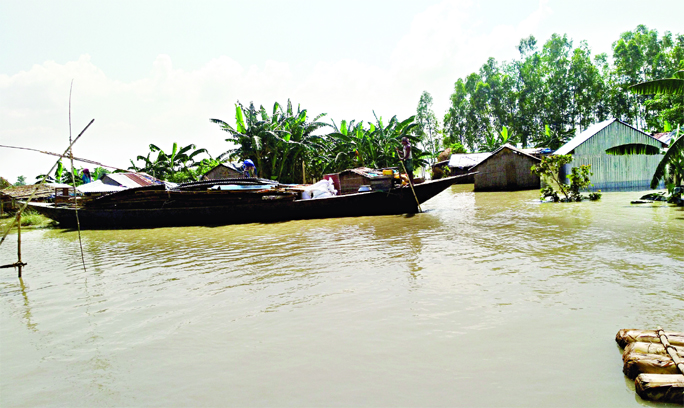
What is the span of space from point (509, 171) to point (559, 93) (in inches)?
886

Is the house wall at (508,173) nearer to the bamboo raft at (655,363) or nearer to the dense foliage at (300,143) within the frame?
the dense foliage at (300,143)

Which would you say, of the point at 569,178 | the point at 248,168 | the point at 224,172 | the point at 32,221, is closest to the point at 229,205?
the point at 248,168

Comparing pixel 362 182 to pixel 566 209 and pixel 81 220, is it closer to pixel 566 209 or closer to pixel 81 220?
pixel 566 209

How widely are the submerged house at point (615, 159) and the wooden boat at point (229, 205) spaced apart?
9688mm

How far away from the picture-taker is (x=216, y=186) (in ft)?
44.6

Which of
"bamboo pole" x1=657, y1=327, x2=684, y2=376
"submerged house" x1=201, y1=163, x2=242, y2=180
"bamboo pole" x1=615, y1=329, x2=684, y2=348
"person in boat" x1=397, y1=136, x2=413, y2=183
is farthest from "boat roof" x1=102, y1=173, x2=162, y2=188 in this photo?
"bamboo pole" x1=657, y1=327, x2=684, y2=376

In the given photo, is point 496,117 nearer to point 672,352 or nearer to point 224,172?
point 224,172

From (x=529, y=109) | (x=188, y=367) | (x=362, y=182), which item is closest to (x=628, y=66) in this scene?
(x=529, y=109)

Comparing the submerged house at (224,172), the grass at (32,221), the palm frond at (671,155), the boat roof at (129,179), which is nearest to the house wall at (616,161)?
the palm frond at (671,155)

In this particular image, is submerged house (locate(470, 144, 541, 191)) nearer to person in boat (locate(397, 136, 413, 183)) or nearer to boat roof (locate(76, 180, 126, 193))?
person in boat (locate(397, 136, 413, 183))

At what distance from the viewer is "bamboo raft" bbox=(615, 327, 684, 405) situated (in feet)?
7.07

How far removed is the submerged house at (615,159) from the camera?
58.1 feet

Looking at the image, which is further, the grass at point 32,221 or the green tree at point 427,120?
the green tree at point 427,120

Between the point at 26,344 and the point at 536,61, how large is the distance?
158ft
